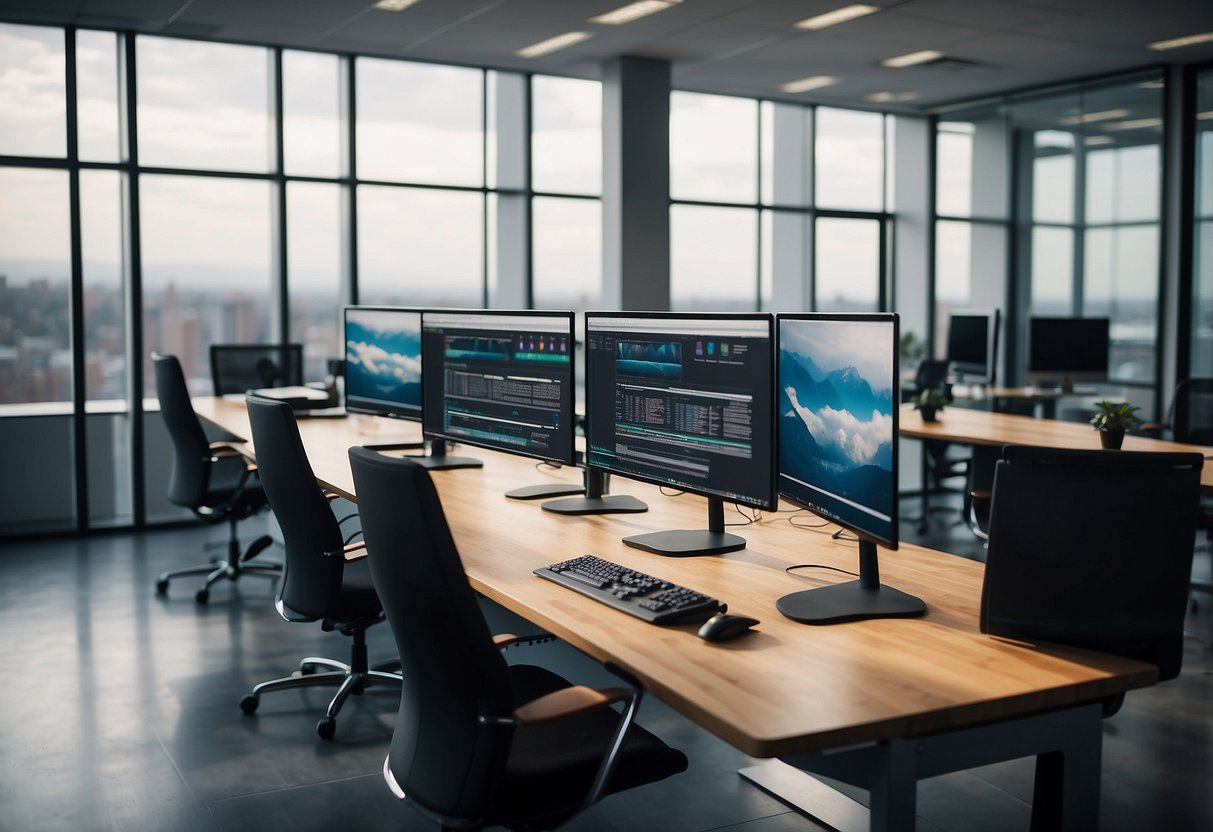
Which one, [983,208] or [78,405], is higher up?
[983,208]

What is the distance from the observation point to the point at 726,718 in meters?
1.65

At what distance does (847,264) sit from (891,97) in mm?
1332

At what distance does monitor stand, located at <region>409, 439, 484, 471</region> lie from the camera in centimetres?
407

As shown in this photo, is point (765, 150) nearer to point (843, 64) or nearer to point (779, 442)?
point (843, 64)

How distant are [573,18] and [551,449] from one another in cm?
385

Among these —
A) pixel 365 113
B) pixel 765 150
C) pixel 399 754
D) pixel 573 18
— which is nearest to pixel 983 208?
pixel 765 150

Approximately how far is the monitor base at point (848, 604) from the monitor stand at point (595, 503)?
3.26 ft

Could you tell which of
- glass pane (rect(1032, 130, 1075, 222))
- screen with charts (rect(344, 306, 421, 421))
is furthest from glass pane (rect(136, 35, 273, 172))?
glass pane (rect(1032, 130, 1075, 222))

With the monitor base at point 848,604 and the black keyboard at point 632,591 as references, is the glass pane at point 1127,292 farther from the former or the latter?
the black keyboard at point 632,591

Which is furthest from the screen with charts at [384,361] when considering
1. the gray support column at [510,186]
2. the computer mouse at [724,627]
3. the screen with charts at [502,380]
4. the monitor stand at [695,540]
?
the gray support column at [510,186]

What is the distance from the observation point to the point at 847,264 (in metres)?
9.27

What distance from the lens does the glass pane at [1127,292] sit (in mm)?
7961

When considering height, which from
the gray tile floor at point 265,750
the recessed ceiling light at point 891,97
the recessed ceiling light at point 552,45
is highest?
the recessed ceiling light at point 891,97

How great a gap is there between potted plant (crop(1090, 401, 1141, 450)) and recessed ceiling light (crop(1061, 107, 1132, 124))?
4.33 meters
